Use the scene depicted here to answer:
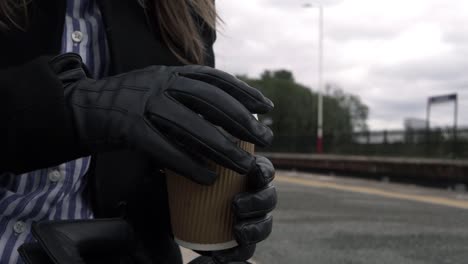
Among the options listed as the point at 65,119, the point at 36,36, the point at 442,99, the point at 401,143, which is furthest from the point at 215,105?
the point at 442,99

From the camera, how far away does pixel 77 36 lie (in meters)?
1.21

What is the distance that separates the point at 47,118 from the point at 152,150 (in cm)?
17

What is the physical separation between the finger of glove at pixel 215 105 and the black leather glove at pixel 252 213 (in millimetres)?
165

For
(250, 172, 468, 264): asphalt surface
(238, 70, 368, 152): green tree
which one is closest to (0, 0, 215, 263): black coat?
(250, 172, 468, 264): asphalt surface

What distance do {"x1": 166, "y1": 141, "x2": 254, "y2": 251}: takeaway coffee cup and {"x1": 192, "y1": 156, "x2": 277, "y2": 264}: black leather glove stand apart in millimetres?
17

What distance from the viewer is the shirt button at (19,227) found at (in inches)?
43.1

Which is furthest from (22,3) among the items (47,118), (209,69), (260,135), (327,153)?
(327,153)

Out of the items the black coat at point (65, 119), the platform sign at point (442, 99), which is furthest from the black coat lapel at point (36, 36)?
the platform sign at point (442, 99)

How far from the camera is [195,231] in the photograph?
1.02 metres

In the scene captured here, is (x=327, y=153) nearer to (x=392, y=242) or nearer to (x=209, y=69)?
(x=392, y=242)

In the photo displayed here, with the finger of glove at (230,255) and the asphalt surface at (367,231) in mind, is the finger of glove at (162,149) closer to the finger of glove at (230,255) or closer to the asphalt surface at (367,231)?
the finger of glove at (230,255)

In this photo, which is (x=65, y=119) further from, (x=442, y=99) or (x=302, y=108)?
(x=302, y=108)

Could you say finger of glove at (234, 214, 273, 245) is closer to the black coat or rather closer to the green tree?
the black coat

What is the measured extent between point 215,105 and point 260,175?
0.79 feet
